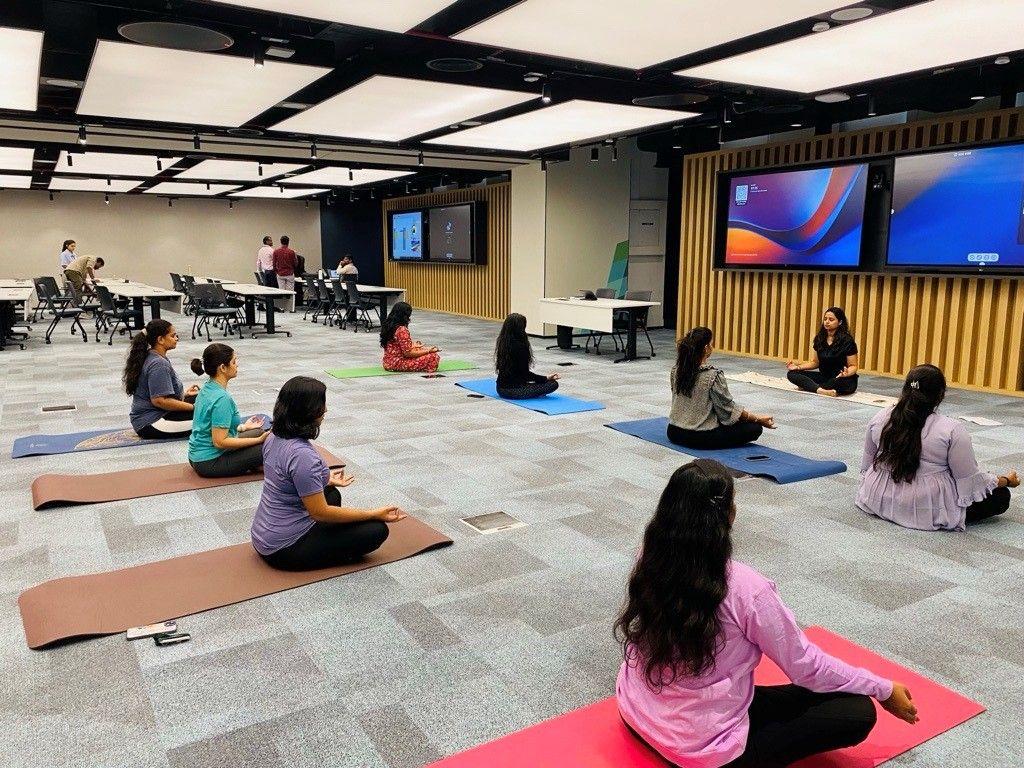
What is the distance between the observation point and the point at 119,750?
2.20 m

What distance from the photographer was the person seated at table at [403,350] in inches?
348

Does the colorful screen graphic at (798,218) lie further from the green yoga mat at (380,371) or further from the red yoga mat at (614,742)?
the red yoga mat at (614,742)

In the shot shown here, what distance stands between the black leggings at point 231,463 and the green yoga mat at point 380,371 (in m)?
A: 3.93

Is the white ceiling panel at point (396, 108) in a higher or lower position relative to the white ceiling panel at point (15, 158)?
lower

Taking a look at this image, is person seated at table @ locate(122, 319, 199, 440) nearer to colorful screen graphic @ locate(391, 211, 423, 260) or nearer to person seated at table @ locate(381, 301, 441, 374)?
person seated at table @ locate(381, 301, 441, 374)

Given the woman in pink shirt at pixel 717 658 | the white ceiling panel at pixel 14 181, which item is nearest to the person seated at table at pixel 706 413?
the woman in pink shirt at pixel 717 658

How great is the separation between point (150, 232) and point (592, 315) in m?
14.5

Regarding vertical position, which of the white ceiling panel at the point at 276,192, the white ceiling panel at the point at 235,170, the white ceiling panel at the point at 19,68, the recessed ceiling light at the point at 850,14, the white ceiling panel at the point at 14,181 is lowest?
the recessed ceiling light at the point at 850,14

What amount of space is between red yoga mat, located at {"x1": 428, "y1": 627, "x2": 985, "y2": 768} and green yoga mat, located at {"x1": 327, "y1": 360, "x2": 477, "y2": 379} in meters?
6.71

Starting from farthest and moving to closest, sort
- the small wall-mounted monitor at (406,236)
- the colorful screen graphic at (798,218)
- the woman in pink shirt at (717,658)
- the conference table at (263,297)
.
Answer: the small wall-mounted monitor at (406,236), the conference table at (263,297), the colorful screen graphic at (798,218), the woman in pink shirt at (717,658)

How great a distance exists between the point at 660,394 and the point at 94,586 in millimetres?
5492

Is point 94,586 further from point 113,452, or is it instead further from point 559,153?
point 559,153

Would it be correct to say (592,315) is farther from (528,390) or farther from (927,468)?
(927,468)

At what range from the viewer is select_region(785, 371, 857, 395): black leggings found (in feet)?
24.3
